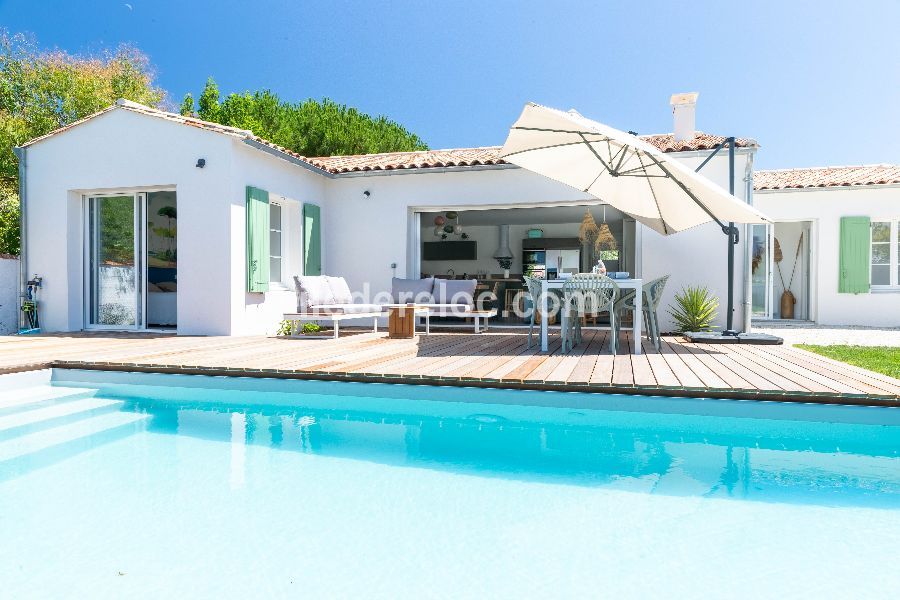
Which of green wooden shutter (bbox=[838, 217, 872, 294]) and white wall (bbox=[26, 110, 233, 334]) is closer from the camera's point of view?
white wall (bbox=[26, 110, 233, 334])

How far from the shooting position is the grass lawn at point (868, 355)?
17.3 feet

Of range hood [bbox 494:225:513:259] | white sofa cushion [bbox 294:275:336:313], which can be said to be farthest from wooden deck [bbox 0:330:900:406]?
range hood [bbox 494:225:513:259]

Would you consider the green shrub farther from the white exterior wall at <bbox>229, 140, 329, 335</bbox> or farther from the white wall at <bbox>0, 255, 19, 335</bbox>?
the white wall at <bbox>0, 255, 19, 335</bbox>

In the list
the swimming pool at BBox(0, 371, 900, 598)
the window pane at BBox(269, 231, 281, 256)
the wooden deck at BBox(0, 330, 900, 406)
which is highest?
the window pane at BBox(269, 231, 281, 256)

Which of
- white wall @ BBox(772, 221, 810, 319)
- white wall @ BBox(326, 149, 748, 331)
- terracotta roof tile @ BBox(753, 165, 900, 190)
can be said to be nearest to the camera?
white wall @ BBox(326, 149, 748, 331)

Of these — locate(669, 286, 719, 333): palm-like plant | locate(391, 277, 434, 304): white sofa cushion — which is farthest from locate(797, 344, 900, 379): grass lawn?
locate(391, 277, 434, 304): white sofa cushion

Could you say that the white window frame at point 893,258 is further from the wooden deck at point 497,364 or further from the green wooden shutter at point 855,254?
the wooden deck at point 497,364

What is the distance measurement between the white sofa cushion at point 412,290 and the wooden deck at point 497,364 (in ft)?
5.93

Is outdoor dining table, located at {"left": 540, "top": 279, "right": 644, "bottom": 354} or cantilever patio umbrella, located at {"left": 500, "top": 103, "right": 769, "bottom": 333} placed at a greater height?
cantilever patio umbrella, located at {"left": 500, "top": 103, "right": 769, "bottom": 333}

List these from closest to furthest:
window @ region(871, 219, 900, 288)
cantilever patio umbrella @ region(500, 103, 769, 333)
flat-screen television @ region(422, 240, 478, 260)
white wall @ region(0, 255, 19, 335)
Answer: cantilever patio umbrella @ region(500, 103, 769, 333) < white wall @ region(0, 255, 19, 335) < window @ region(871, 219, 900, 288) < flat-screen television @ region(422, 240, 478, 260)

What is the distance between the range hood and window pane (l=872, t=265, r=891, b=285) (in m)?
7.88

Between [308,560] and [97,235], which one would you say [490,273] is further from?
[308,560]

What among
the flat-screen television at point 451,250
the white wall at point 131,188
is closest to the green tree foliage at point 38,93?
the white wall at point 131,188

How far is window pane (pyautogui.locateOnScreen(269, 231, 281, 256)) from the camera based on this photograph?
372 inches
